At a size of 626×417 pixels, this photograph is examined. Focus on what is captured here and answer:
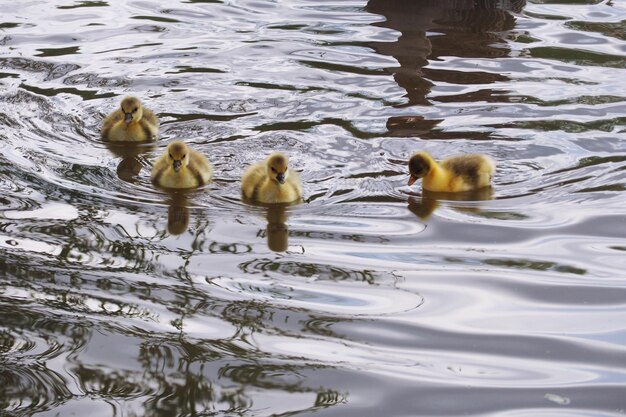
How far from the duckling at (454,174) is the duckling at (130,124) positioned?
173 cm

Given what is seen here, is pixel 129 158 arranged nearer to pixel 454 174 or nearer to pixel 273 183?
pixel 273 183

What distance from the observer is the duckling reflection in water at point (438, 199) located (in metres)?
6.15

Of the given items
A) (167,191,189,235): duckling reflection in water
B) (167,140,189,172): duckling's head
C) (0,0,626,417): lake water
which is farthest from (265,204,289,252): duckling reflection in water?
(167,140,189,172): duckling's head

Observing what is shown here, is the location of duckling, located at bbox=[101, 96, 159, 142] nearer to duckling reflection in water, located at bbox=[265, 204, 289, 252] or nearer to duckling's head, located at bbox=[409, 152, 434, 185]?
duckling reflection in water, located at bbox=[265, 204, 289, 252]

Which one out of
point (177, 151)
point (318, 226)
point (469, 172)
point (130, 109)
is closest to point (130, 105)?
point (130, 109)

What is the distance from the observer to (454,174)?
21.0ft

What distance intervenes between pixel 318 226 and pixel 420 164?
2.55 feet

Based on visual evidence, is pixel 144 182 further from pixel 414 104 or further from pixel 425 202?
Answer: pixel 414 104

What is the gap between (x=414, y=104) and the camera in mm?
7770

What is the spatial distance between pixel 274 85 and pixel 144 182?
188 centimetres

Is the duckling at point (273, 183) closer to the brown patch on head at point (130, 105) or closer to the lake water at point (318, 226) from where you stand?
the lake water at point (318, 226)

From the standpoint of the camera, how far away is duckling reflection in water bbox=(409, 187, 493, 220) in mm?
6153

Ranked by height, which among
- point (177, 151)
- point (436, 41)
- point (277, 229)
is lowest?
point (277, 229)

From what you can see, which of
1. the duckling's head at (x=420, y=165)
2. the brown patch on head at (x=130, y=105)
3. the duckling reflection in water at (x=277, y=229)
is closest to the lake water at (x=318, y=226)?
the duckling reflection in water at (x=277, y=229)
